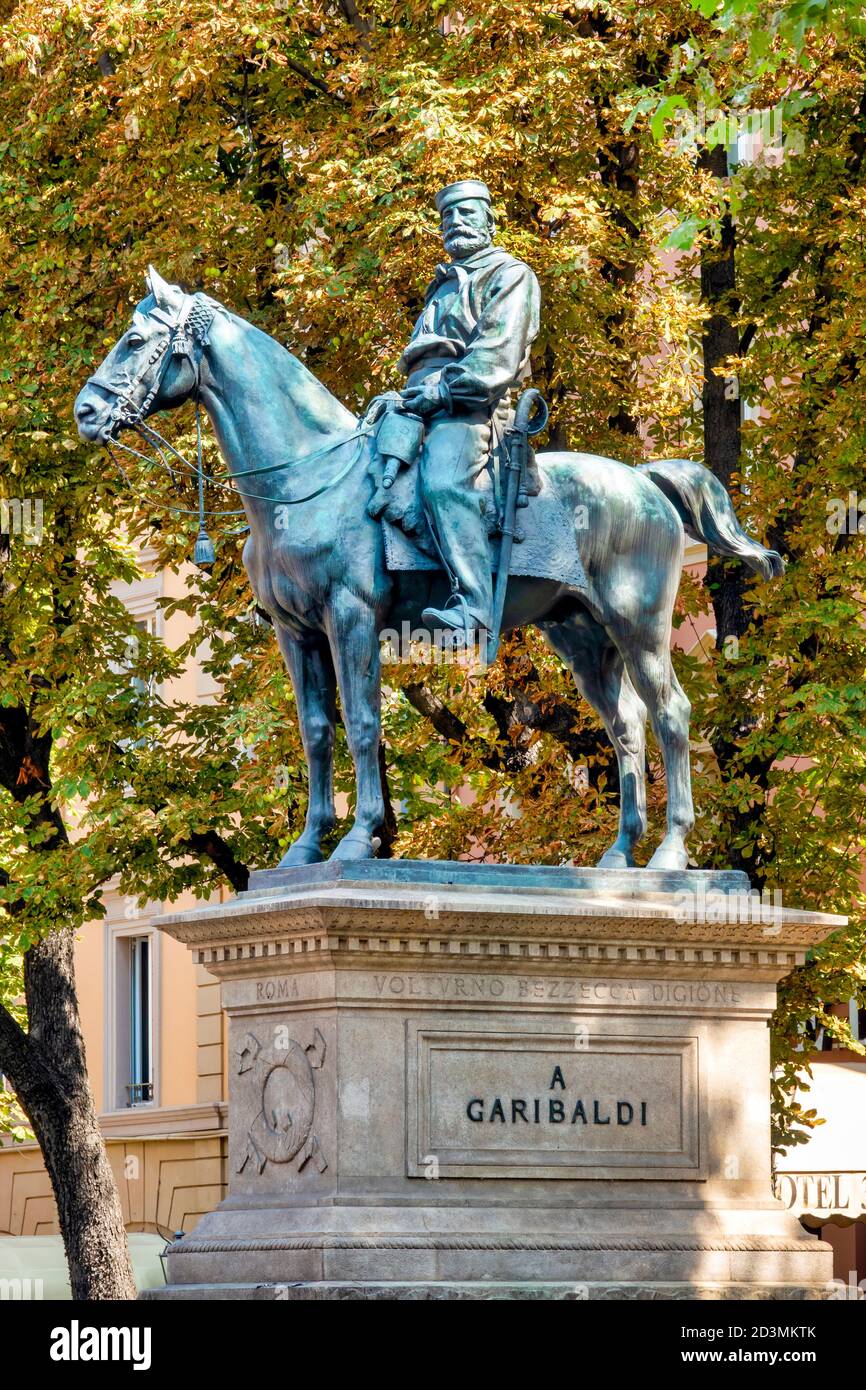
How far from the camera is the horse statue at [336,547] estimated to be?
12.6 m

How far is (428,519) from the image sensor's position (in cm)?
1263

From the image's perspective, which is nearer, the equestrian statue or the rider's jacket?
the equestrian statue

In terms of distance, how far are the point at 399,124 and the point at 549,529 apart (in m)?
7.63

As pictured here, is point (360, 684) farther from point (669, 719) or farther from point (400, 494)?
point (669, 719)

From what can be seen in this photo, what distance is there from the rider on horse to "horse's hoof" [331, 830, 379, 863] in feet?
3.13

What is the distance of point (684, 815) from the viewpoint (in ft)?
44.0

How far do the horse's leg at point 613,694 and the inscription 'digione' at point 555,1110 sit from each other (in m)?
1.37

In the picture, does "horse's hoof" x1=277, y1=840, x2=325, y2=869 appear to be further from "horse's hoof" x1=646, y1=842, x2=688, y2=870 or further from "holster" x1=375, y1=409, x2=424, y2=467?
"holster" x1=375, y1=409, x2=424, y2=467

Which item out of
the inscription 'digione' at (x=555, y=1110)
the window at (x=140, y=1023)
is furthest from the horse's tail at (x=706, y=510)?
the window at (x=140, y=1023)

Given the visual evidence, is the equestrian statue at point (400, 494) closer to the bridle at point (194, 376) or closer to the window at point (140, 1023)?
the bridle at point (194, 376)

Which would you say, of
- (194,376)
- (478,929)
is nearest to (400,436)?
(194,376)

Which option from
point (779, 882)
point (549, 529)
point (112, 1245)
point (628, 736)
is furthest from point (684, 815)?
point (112, 1245)

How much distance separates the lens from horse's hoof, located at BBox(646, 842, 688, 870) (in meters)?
13.1

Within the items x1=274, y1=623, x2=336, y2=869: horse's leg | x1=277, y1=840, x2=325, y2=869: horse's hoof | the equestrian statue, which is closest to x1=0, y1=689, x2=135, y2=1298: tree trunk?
x1=274, y1=623, x2=336, y2=869: horse's leg
